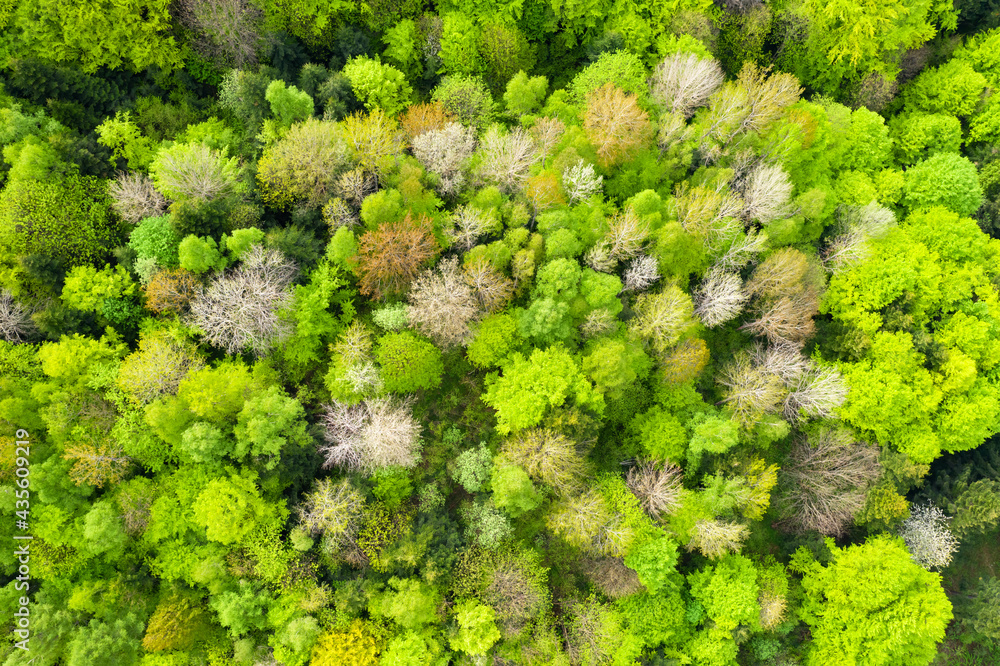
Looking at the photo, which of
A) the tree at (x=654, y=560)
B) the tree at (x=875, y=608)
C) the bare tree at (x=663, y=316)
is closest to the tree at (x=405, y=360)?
the bare tree at (x=663, y=316)

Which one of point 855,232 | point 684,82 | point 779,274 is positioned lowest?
point 779,274

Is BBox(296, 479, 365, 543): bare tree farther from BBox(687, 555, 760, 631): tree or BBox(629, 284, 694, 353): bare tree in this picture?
BBox(687, 555, 760, 631): tree

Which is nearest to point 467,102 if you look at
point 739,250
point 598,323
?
point 598,323

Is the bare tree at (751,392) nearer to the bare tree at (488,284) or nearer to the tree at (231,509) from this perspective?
the bare tree at (488,284)

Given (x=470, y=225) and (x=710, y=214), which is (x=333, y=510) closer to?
(x=470, y=225)

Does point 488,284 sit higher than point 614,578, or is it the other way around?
point 488,284
